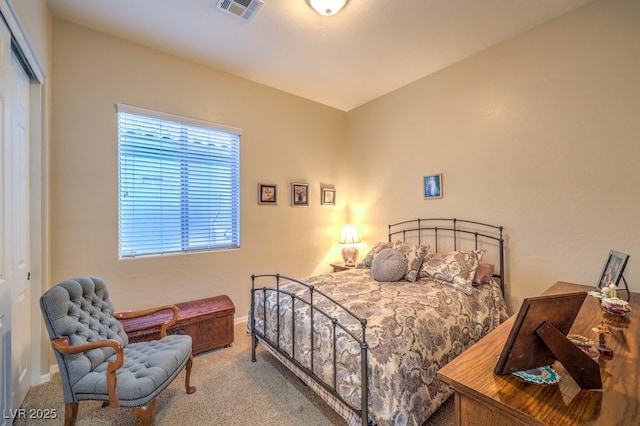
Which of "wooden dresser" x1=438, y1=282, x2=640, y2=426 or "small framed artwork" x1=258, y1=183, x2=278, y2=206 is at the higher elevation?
"small framed artwork" x1=258, y1=183, x2=278, y2=206

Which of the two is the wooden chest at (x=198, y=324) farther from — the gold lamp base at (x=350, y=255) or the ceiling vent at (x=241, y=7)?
the ceiling vent at (x=241, y=7)

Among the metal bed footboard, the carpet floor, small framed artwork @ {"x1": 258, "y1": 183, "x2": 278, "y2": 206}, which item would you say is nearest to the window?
small framed artwork @ {"x1": 258, "y1": 183, "x2": 278, "y2": 206}

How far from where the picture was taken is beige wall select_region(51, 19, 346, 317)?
2.49m

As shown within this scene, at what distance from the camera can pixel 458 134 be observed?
322 cm

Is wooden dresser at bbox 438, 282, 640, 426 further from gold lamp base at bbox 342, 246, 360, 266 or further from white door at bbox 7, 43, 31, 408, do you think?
gold lamp base at bbox 342, 246, 360, 266

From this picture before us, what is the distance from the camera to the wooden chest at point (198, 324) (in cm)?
247

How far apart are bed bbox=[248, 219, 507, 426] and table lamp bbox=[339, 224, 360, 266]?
2.37 ft

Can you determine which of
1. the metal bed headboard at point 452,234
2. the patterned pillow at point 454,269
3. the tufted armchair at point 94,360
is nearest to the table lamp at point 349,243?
the metal bed headboard at point 452,234

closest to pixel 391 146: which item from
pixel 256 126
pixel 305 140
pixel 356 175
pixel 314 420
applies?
pixel 356 175

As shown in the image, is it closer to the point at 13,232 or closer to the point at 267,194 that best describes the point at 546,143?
the point at 267,194

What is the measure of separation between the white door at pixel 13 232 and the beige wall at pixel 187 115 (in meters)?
0.42

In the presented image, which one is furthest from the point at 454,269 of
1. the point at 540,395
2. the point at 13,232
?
the point at 13,232

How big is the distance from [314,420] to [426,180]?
9.12ft

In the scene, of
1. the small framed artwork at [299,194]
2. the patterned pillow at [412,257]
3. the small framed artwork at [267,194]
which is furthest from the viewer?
the small framed artwork at [299,194]
